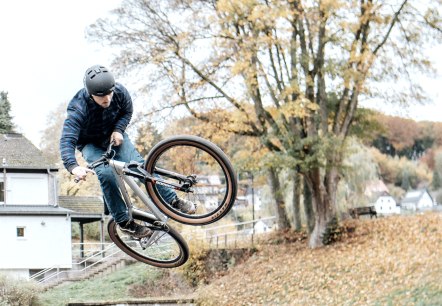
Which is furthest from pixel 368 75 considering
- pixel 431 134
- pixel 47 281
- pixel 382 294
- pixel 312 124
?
pixel 431 134

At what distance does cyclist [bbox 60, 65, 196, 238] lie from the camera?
6461mm

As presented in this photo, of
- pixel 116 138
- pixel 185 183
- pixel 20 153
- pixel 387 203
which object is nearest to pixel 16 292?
pixel 20 153

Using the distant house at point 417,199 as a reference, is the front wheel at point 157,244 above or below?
below

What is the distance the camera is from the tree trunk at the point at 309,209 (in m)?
25.5

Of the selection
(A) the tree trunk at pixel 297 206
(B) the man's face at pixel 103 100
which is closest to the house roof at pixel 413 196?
(A) the tree trunk at pixel 297 206

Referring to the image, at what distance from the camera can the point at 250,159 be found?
2358 centimetres

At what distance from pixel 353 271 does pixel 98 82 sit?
627 inches

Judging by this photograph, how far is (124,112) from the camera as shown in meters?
7.02

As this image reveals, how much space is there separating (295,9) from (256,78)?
2765 mm

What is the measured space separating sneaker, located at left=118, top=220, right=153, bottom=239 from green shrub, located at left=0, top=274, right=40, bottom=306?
17232mm

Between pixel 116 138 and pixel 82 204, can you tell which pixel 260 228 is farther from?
pixel 116 138

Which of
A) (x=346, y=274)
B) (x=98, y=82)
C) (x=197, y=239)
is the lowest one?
(x=346, y=274)

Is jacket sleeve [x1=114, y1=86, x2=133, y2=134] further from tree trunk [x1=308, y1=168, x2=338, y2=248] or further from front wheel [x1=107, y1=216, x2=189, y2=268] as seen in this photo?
tree trunk [x1=308, y1=168, x2=338, y2=248]

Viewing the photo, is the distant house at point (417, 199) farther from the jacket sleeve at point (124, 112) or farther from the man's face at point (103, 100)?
the man's face at point (103, 100)
